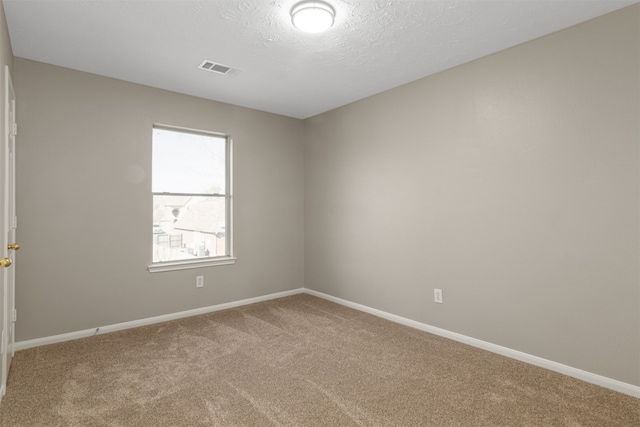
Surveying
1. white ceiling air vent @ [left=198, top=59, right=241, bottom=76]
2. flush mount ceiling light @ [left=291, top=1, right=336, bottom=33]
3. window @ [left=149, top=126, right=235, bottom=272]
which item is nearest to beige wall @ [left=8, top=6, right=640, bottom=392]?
window @ [left=149, top=126, right=235, bottom=272]

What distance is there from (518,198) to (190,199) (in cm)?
336

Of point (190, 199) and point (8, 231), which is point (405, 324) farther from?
point (8, 231)

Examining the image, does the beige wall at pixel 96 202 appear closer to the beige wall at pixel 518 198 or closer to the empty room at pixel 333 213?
the empty room at pixel 333 213

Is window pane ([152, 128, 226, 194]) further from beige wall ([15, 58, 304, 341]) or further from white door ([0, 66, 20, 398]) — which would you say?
white door ([0, 66, 20, 398])

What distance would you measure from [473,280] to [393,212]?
1.06 metres

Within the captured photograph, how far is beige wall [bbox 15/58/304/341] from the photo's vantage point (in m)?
3.01

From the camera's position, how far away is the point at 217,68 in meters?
3.18

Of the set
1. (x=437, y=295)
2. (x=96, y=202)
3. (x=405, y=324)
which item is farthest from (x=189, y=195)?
(x=437, y=295)

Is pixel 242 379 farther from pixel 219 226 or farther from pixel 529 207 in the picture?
pixel 529 207

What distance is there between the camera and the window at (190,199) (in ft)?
12.4

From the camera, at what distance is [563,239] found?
2525 millimetres

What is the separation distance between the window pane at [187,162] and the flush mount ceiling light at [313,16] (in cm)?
219

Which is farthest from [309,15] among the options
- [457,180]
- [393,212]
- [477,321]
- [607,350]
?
[607,350]

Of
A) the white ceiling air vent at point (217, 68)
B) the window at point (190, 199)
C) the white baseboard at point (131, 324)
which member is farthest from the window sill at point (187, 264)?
the white ceiling air vent at point (217, 68)
